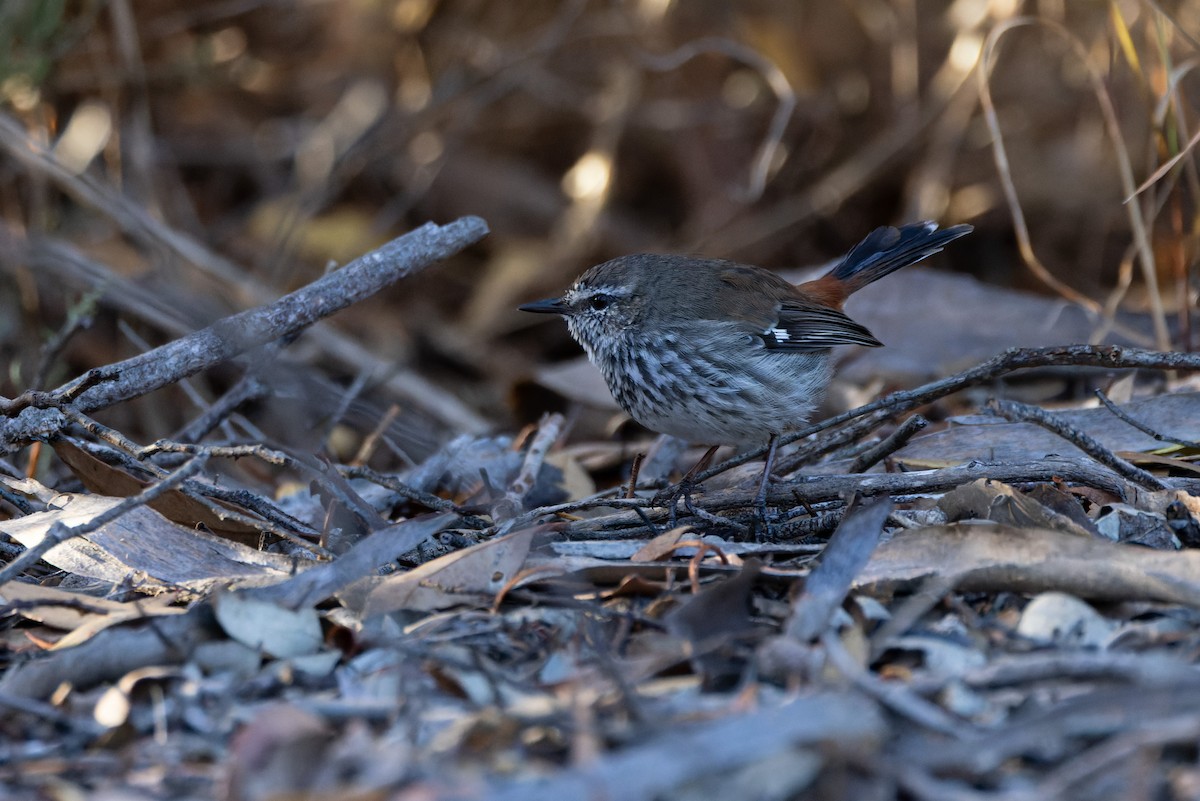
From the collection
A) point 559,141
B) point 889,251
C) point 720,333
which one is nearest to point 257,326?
point 720,333

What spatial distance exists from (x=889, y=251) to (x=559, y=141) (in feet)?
12.5

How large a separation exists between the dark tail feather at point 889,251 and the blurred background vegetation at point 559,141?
1.92 meters

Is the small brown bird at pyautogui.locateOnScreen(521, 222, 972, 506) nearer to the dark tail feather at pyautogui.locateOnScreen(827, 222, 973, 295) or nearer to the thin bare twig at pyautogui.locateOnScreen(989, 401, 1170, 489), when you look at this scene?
the dark tail feather at pyautogui.locateOnScreen(827, 222, 973, 295)

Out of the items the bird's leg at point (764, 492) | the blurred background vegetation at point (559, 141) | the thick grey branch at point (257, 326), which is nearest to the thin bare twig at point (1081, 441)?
the bird's leg at point (764, 492)

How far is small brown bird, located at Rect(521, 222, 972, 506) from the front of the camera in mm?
4242

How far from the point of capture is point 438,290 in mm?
8531

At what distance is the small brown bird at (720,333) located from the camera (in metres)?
4.24

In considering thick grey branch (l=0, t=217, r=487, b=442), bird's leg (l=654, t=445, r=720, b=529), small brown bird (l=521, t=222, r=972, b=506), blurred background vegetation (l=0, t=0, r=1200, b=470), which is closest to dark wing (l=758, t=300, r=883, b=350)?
small brown bird (l=521, t=222, r=972, b=506)

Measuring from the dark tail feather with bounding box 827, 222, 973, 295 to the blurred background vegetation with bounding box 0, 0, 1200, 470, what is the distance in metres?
1.92

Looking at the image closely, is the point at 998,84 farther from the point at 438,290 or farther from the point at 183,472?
the point at 183,472

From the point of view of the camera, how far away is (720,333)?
4.46 meters

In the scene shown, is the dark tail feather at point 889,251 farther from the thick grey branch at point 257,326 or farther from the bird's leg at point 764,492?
the thick grey branch at point 257,326

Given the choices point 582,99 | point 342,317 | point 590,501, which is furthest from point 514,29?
point 590,501

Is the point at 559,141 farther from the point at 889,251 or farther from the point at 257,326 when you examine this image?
the point at 257,326
